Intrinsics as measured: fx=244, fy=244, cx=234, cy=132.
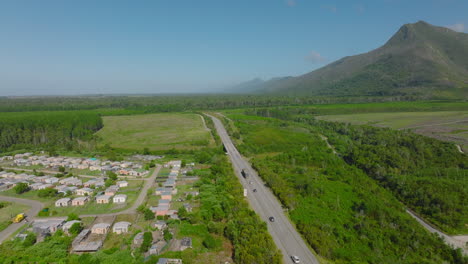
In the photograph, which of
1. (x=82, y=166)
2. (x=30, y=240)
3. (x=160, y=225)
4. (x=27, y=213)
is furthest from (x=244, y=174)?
(x=82, y=166)

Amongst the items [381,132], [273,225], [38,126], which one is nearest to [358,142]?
[381,132]

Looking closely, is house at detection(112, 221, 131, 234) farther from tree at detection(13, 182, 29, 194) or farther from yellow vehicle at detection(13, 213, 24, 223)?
tree at detection(13, 182, 29, 194)

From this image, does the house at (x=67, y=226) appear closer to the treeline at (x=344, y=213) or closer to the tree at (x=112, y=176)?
the tree at (x=112, y=176)

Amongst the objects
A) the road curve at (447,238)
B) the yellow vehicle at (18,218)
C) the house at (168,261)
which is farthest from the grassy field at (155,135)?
the road curve at (447,238)

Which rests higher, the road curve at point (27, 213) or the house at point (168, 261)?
the house at point (168, 261)

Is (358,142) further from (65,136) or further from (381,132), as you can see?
(65,136)
